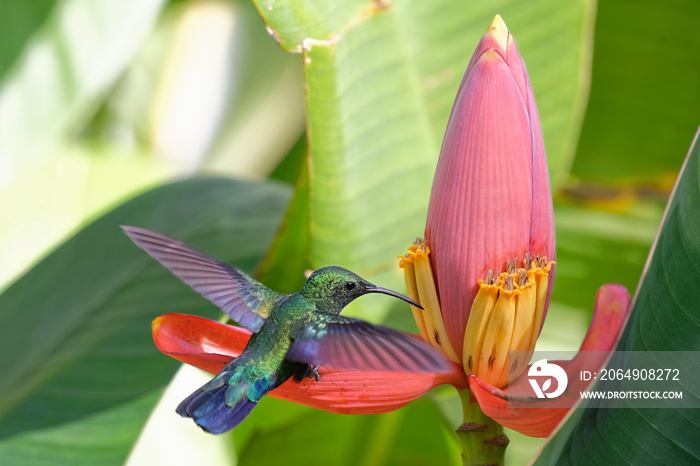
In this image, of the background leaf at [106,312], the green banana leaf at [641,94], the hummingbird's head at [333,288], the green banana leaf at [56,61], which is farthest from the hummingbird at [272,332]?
the green banana leaf at [641,94]

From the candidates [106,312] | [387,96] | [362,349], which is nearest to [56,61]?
[106,312]

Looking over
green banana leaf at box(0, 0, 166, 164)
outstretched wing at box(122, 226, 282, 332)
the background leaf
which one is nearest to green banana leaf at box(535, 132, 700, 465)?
outstretched wing at box(122, 226, 282, 332)

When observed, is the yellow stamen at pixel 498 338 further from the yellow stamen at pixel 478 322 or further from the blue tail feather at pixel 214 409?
the blue tail feather at pixel 214 409

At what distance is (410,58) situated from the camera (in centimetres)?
89

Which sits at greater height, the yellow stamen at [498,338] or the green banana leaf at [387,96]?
the green banana leaf at [387,96]

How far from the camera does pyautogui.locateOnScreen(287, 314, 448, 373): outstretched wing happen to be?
0.45m

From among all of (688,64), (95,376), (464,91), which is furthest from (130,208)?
(688,64)

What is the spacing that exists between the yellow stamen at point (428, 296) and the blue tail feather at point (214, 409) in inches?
6.3

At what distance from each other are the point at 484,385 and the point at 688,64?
3.44ft

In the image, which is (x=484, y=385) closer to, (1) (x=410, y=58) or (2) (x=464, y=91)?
(2) (x=464, y=91)

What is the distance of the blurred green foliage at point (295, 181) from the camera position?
0.79 metres

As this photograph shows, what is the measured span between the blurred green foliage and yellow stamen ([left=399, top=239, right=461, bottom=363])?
202 millimetres

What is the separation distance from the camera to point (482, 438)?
53 centimetres

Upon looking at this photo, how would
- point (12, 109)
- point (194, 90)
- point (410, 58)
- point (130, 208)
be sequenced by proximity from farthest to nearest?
point (194, 90) < point (12, 109) < point (130, 208) < point (410, 58)
